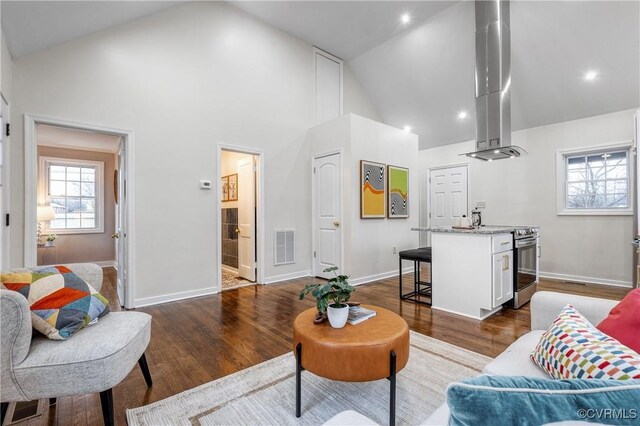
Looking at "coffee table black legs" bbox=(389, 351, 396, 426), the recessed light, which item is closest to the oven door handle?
the recessed light

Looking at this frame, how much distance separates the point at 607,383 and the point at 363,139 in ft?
14.7

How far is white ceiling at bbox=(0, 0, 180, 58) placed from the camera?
2.44 m

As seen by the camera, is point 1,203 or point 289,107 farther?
point 289,107

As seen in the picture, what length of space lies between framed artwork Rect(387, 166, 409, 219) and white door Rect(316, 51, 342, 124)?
64.7 inches

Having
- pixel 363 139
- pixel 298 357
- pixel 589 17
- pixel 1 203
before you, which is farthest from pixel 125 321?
pixel 589 17

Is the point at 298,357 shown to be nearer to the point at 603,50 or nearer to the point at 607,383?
the point at 607,383

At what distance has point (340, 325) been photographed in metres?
1.73

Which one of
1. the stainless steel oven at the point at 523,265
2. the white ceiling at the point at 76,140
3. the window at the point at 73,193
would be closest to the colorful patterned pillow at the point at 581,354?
the stainless steel oven at the point at 523,265

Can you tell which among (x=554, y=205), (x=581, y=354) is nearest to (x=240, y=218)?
(x=581, y=354)

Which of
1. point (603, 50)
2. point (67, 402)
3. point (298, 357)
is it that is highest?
point (603, 50)

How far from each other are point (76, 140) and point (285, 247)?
15.7ft

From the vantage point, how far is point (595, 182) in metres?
4.84

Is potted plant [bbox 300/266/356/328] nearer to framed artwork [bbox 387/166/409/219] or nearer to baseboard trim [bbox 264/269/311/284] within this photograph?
baseboard trim [bbox 264/269/311/284]

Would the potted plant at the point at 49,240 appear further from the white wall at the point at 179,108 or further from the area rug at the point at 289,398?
the area rug at the point at 289,398
